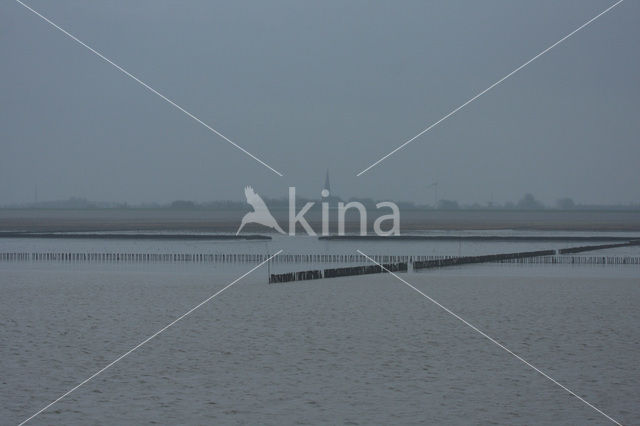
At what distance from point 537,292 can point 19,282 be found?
22.0 meters

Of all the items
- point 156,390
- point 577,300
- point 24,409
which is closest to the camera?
point 24,409

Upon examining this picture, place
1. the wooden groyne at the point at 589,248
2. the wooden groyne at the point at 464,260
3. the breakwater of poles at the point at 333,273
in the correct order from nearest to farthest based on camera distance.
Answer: the breakwater of poles at the point at 333,273, the wooden groyne at the point at 464,260, the wooden groyne at the point at 589,248

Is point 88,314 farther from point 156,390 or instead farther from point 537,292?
point 537,292

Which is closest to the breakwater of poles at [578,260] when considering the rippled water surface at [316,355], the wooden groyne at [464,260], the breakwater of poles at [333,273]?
the wooden groyne at [464,260]

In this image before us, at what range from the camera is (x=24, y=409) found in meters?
13.2

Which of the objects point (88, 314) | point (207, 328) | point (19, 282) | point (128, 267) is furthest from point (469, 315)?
point (128, 267)

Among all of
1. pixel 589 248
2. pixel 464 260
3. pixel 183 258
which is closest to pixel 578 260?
pixel 464 260

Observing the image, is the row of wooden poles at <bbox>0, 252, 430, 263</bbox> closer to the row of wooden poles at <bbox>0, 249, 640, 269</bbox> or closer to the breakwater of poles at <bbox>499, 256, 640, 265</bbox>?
the row of wooden poles at <bbox>0, 249, 640, 269</bbox>

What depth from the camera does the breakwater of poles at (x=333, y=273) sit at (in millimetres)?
36084

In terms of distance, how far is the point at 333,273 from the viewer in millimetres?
38906

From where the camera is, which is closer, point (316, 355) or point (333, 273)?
point (316, 355)

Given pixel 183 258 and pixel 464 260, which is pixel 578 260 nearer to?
pixel 464 260

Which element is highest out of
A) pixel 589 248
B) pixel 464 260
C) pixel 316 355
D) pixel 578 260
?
pixel 589 248

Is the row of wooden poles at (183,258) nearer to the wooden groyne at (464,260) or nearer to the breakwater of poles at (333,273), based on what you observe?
the wooden groyne at (464,260)
